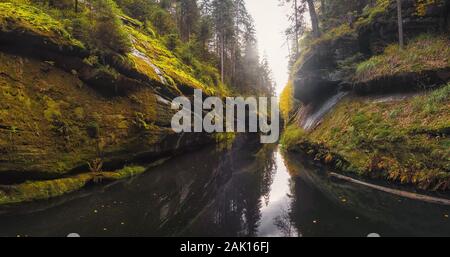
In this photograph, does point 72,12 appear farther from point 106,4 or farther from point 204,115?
point 204,115

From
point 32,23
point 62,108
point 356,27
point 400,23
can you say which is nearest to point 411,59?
point 400,23

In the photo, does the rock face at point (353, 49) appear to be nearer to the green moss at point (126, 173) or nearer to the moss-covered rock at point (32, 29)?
the green moss at point (126, 173)

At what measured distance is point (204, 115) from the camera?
70.8 ft

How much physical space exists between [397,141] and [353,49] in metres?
9.98

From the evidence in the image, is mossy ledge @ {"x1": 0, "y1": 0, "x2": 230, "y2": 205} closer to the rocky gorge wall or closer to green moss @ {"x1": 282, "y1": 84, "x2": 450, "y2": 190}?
green moss @ {"x1": 282, "y1": 84, "x2": 450, "y2": 190}

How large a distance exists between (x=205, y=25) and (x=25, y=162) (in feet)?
89.5

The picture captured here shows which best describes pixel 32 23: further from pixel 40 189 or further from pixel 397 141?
pixel 397 141

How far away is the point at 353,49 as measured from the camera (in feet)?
58.9

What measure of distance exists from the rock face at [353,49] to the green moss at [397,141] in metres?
1.70

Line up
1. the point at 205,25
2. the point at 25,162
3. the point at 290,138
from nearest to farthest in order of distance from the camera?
the point at 25,162
the point at 290,138
the point at 205,25

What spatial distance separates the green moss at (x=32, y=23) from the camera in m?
8.95

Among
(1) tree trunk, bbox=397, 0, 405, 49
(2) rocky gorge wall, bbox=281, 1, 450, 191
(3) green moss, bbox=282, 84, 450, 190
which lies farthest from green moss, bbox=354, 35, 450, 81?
(3) green moss, bbox=282, 84, 450, 190

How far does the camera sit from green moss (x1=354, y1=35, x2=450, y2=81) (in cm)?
1185
